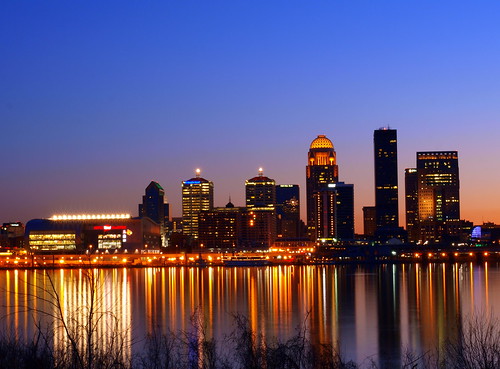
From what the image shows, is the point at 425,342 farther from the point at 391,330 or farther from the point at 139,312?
the point at 139,312

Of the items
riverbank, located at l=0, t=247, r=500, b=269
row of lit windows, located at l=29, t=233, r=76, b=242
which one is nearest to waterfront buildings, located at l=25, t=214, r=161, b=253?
row of lit windows, located at l=29, t=233, r=76, b=242

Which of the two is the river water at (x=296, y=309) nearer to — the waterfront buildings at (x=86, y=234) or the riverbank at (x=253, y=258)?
the riverbank at (x=253, y=258)

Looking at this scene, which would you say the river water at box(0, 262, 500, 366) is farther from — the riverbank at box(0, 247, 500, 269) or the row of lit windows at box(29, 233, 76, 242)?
the row of lit windows at box(29, 233, 76, 242)

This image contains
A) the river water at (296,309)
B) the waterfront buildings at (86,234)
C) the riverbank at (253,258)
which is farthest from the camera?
the waterfront buildings at (86,234)

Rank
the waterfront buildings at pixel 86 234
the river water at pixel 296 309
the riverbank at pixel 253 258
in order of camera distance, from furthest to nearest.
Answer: the waterfront buildings at pixel 86 234, the riverbank at pixel 253 258, the river water at pixel 296 309

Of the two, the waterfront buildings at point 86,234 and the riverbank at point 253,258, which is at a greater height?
the waterfront buildings at point 86,234

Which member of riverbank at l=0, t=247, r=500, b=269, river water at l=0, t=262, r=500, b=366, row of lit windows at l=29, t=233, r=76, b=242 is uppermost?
row of lit windows at l=29, t=233, r=76, b=242

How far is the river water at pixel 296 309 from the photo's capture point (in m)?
42.1

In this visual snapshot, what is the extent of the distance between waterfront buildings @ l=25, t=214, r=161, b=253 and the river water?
3215 inches

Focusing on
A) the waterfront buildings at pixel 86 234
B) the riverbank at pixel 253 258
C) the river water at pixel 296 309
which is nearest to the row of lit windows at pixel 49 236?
the waterfront buildings at pixel 86 234

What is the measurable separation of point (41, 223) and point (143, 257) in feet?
91.0

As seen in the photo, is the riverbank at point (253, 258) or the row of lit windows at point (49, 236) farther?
the row of lit windows at point (49, 236)

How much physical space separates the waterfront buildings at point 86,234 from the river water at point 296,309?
81672 millimetres

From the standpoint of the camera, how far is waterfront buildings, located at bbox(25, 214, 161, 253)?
174125 mm
